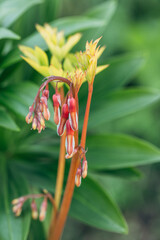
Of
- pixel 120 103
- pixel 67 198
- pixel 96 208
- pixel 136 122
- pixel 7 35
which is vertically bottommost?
pixel 136 122

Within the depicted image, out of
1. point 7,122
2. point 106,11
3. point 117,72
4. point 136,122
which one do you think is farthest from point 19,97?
point 136,122

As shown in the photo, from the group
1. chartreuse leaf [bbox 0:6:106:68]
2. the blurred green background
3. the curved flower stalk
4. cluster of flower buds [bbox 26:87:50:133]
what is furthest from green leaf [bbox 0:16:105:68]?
the blurred green background

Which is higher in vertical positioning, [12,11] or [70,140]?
[12,11]

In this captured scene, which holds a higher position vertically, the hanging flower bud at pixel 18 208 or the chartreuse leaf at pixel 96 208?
the hanging flower bud at pixel 18 208

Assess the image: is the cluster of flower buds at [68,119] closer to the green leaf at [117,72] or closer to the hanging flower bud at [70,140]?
the hanging flower bud at [70,140]

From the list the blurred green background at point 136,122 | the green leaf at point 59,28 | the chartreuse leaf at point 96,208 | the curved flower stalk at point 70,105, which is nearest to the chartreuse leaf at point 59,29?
the green leaf at point 59,28

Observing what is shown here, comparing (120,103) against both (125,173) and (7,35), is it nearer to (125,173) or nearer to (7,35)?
(125,173)
